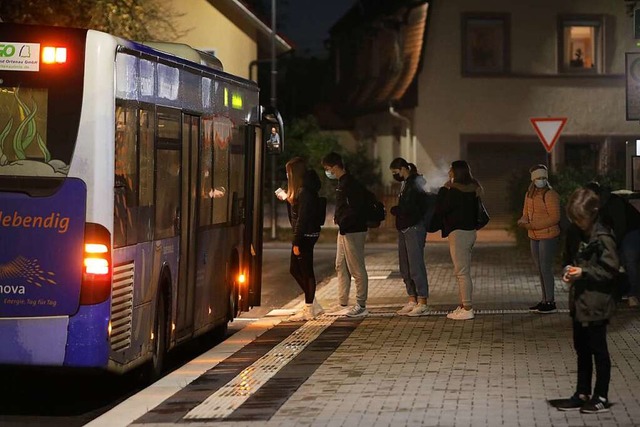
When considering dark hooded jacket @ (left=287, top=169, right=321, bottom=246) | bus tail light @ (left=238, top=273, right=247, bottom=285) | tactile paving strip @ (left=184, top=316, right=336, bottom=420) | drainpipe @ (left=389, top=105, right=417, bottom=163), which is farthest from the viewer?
drainpipe @ (left=389, top=105, right=417, bottom=163)

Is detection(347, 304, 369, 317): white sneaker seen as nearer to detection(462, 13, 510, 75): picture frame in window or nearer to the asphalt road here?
the asphalt road

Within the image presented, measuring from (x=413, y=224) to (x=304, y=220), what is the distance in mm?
1245

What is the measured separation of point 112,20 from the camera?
90.5ft

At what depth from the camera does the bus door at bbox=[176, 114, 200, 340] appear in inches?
529

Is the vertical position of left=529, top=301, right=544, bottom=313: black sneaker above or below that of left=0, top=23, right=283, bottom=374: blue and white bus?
below

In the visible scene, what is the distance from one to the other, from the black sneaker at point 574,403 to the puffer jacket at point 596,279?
0.52 m

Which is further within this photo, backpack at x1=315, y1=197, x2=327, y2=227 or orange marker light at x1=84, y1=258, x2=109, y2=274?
backpack at x1=315, y1=197, x2=327, y2=227

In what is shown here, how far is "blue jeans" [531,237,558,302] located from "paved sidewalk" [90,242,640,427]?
13.1 inches

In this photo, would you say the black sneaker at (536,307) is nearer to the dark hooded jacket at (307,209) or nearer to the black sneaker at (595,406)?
the dark hooded jacket at (307,209)

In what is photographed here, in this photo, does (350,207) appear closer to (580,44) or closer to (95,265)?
(95,265)

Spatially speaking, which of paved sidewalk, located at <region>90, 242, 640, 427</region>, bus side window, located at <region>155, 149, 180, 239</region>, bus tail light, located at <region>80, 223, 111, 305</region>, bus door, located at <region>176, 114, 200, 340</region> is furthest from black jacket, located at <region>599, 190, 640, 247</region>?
bus tail light, located at <region>80, 223, 111, 305</region>

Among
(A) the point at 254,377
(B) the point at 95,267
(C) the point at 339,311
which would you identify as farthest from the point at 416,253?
(B) the point at 95,267

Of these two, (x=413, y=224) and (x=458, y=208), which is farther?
(x=413, y=224)

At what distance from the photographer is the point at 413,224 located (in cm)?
1759
